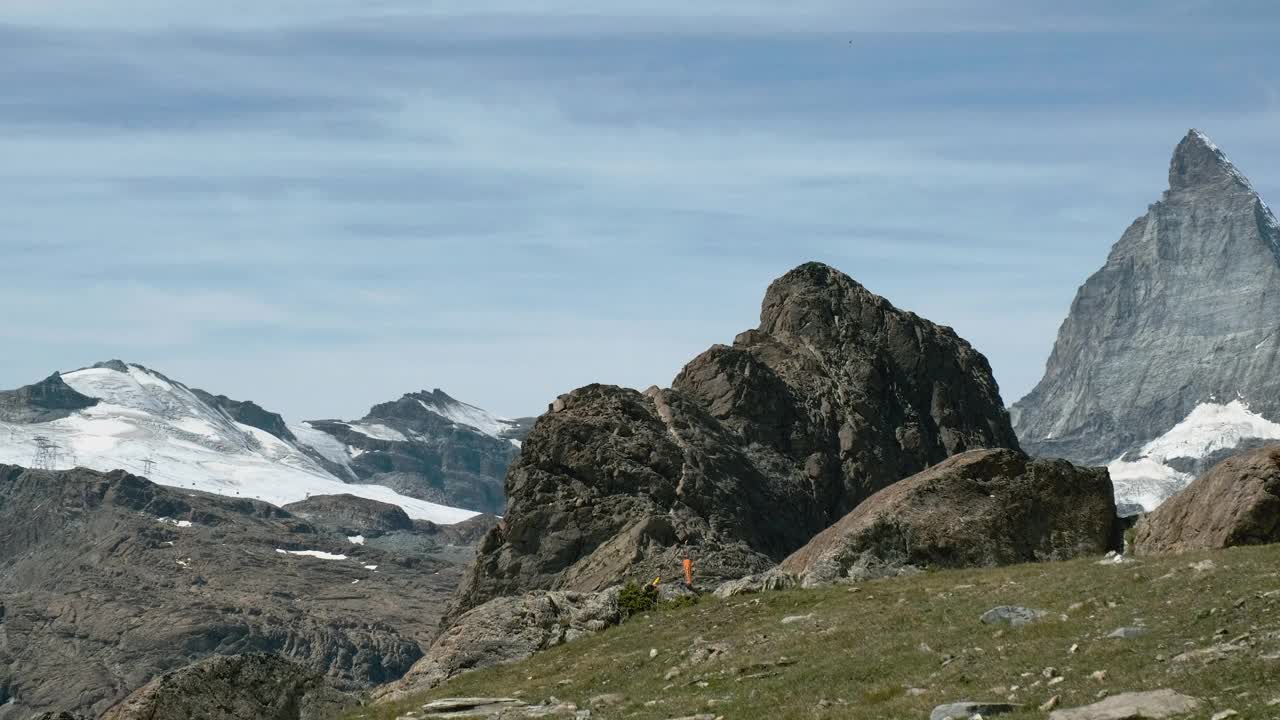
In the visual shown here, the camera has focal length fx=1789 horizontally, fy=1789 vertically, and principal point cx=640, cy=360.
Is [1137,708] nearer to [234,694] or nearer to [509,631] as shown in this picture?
[234,694]

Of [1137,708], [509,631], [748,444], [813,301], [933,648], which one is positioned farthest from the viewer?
[813,301]

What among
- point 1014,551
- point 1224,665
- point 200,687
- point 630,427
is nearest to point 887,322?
point 630,427

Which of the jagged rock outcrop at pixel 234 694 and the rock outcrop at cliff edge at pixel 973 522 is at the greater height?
the rock outcrop at cliff edge at pixel 973 522

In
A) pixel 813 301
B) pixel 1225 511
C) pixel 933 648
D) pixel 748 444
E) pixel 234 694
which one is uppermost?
pixel 813 301

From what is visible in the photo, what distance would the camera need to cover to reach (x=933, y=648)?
33.7m

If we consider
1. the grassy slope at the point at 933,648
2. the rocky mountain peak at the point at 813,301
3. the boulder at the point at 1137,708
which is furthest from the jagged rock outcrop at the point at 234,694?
the rocky mountain peak at the point at 813,301

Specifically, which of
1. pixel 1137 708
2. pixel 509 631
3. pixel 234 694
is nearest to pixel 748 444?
pixel 509 631

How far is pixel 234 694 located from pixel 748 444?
50.8 meters

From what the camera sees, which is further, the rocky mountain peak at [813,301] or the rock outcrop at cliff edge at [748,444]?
the rocky mountain peak at [813,301]

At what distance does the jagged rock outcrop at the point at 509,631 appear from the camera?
45.8 m

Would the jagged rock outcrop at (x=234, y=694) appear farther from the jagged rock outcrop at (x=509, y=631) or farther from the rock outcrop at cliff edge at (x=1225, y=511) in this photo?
the rock outcrop at cliff edge at (x=1225, y=511)

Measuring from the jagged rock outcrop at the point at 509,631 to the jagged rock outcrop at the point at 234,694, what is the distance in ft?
13.6

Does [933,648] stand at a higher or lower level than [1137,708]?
higher

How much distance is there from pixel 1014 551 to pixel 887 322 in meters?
55.7
